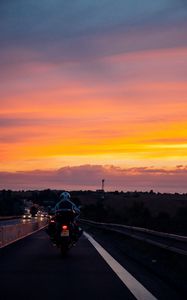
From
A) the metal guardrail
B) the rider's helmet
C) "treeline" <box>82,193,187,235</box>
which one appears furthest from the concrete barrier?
"treeline" <box>82,193,187,235</box>

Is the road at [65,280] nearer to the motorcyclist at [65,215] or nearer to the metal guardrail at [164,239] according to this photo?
the metal guardrail at [164,239]

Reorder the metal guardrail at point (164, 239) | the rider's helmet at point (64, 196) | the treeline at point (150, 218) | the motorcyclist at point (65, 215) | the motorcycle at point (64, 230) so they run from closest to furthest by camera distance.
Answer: the metal guardrail at point (164, 239) < the motorcycle at point (64, 230) < the motorcyclist at point (65, 215) < the rider's helmet at point (64, 196) < the treeline at point (150, 218)

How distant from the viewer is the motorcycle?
23359 millimetres

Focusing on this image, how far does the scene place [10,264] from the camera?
64.5ft

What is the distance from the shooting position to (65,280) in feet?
51.5

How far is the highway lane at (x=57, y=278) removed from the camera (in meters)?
13.2

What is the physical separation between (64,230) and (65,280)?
7.89 metres

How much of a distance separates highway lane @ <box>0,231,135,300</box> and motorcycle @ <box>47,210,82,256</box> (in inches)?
17.3

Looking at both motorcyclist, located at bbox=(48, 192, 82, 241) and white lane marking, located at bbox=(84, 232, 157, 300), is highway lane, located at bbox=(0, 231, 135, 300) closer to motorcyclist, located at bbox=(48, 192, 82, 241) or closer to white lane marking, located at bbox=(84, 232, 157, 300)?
white lane marking, located at bbox=(84, 232, 157, 300)

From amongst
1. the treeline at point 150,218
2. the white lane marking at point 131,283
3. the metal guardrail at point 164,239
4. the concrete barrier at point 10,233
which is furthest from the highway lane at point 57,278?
the treeline at point 150,218

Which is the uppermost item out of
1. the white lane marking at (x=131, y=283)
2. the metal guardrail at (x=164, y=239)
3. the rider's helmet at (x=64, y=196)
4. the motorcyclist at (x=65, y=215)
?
the rider's helmet at (x=64, y=196)

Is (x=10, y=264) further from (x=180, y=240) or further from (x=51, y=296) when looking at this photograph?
(x=51, y=296)

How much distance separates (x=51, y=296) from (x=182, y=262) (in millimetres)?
7098

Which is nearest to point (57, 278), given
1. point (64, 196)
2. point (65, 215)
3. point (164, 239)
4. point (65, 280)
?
point (65, 280)
